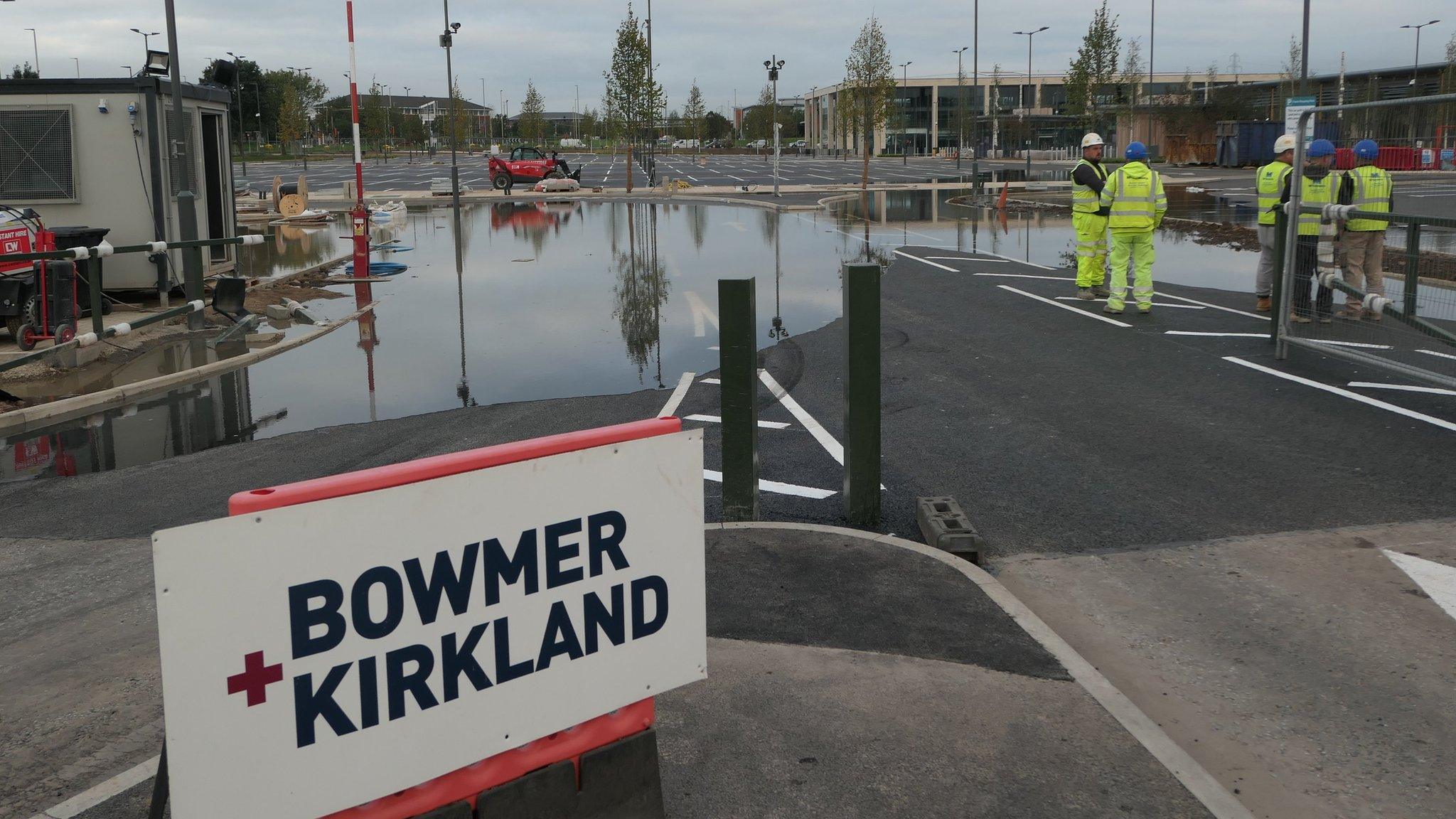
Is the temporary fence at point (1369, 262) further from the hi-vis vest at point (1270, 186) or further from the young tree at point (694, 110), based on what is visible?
the young tree at point (694, 110)

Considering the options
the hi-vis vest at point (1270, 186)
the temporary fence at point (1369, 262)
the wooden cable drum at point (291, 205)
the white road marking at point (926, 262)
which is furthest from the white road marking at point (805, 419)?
the wooden cable drum at point (291, 205)

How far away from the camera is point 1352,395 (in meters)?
9.68

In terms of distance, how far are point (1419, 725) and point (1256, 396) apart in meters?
5.78

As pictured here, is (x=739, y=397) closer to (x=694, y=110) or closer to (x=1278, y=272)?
(x=1278, y=272)

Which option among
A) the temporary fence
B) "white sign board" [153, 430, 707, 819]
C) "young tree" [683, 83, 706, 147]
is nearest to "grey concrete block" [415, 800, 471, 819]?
"white sign board" [153, 430, 707, 819]

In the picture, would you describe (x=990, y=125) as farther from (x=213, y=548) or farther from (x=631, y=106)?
(x=213, y=548)

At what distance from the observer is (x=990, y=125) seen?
103 metres

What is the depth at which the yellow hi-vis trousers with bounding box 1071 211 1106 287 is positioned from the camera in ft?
50.7

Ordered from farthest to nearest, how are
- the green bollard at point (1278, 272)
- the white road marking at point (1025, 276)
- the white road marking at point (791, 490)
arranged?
the white road marking at point (1025, 276), the green bollard at point (1278, 272), the white road marking at point (791, 490)

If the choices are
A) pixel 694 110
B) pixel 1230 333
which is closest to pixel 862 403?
pixel 1230 333

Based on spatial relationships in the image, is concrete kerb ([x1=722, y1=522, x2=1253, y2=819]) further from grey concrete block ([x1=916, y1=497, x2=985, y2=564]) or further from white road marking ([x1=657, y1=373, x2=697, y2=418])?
white road marking ([x1=657, y1=373, x2=697, y2=418])

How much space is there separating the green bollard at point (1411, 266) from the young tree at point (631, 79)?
37094 mm

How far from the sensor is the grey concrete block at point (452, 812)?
331cm

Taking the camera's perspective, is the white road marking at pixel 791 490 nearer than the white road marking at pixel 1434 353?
Yes
